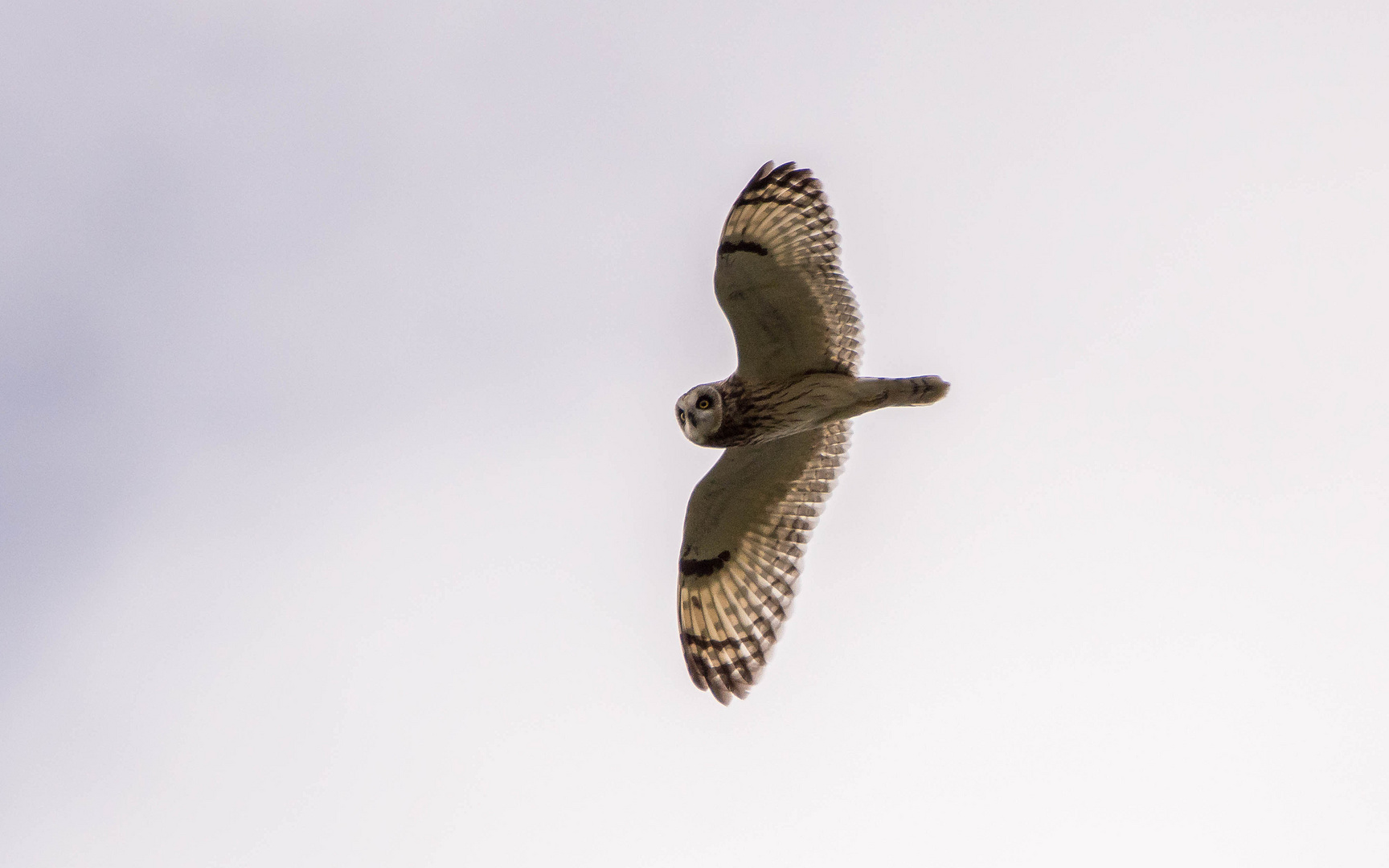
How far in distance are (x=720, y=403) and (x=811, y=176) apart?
206 cm

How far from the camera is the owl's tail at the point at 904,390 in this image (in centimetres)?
916

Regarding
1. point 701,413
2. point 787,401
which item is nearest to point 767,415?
point 787,401

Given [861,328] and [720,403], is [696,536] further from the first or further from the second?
[861,328]

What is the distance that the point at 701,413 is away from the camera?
917 cm

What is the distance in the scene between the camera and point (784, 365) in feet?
31.1

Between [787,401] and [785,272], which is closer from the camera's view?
[785,272]

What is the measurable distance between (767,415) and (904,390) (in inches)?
45.7

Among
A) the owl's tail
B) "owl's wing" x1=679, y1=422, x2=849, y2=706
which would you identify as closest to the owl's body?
the owl's tail

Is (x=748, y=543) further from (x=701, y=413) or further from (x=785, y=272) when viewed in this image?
(x=785, y=272)

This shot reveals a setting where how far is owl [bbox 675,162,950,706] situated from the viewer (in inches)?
360

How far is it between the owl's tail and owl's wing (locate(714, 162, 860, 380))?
42 centimetres

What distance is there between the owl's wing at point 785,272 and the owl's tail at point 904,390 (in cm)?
42

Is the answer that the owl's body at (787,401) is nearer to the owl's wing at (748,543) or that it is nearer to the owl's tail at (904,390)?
the owl's tail at (904,390)

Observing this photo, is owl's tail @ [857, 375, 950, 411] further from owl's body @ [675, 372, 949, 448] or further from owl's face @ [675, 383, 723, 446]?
owl's face @ [675, 383, 723, 446]
